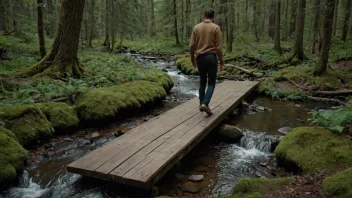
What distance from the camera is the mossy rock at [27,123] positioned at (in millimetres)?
6086

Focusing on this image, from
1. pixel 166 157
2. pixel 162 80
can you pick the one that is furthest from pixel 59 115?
pixel 162 80

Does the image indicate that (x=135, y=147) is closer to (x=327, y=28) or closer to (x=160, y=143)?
(x=160, y=143)

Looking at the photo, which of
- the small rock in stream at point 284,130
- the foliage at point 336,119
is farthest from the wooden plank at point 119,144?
the foliage at point 336,119

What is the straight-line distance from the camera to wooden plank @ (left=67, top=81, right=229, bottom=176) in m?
4.64

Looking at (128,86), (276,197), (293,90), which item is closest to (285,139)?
(276,197)

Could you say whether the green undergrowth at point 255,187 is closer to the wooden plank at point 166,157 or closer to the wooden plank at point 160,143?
the wooden plank at point 166,157

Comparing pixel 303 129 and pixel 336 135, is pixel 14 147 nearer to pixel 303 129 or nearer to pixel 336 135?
pixel 303 129

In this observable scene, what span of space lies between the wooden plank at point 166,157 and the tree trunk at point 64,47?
5887mm

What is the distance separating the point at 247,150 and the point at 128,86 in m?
5.04

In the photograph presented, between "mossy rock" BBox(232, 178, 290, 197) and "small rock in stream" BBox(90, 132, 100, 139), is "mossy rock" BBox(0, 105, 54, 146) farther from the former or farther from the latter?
"mossy rock" BBox(232, 178, 290, 197)

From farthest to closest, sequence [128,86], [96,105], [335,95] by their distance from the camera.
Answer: [335,95], [128,86], [96,105]

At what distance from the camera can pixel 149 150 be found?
5195mm

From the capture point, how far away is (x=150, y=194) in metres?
4.60

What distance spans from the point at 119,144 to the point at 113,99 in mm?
3286
